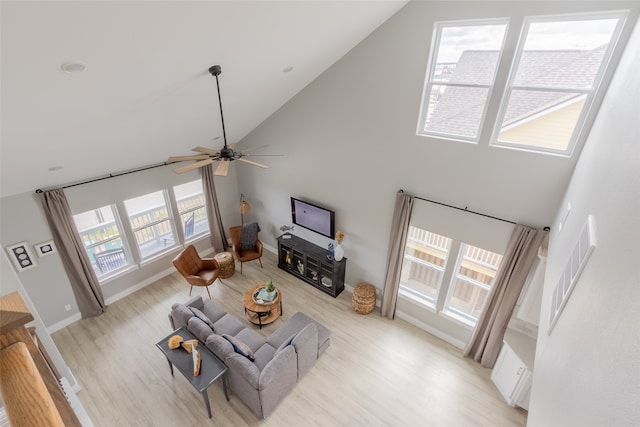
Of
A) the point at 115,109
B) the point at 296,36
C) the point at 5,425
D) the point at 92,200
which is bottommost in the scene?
the point at 92,200

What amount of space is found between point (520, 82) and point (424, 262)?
2.98 meters

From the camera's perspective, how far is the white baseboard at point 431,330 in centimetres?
520

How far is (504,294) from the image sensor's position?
4352mm

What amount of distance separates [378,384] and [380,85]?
4.55 meters

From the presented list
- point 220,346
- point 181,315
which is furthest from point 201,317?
point 220,346

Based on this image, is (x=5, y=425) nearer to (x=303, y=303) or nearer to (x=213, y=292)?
(x=303, y=303)

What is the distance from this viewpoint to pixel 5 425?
87cm

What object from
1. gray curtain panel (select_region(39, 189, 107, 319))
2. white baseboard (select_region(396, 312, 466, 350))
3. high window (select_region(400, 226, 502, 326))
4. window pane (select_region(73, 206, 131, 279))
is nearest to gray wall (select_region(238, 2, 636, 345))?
white baseboard (select_region(396, 312, 466, 350))

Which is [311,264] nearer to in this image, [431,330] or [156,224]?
[431,330]

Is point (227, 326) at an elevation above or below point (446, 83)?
below

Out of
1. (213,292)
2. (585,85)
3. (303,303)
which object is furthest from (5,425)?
(213,292)

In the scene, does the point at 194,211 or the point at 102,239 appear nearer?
the point at 102,239

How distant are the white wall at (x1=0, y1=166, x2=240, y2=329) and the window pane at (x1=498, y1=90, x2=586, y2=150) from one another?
20.2ft

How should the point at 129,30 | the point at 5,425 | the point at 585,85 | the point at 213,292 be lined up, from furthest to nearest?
the point at 213,292
the point at 585,85
the point at 129,30
the point at 5,425
